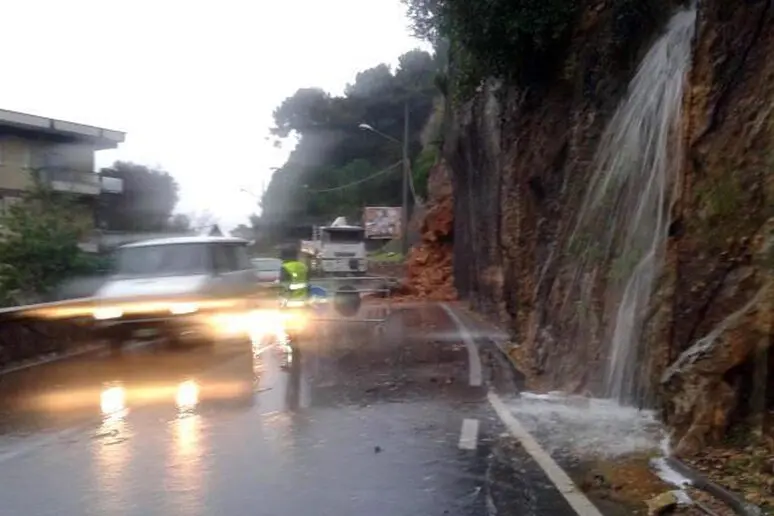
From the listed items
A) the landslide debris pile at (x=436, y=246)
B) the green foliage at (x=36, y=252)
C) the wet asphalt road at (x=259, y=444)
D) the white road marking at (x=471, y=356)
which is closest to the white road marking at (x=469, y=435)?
the wet asphalt road at (x=259, y=444)

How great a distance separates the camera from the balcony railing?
35.0 meters

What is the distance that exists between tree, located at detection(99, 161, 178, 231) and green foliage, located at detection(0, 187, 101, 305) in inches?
384

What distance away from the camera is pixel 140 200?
43.8 meters

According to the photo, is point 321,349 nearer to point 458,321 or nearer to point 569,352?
point 569,352

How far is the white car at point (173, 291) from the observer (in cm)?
1786

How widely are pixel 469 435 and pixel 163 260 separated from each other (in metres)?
10.1

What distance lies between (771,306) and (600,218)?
6873mm

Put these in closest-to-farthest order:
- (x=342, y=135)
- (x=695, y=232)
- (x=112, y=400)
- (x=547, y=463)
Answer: (x=547, y=463)
(x=695, y=232)
(x=112, y=400)
(x=342, y=135)

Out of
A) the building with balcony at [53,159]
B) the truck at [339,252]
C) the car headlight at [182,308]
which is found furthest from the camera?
the truck at [339,252]

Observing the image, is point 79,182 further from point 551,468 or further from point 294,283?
point 551,468

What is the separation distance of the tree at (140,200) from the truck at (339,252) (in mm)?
7510

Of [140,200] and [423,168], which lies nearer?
[140,200]

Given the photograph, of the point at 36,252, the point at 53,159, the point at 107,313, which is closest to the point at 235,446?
the point at 107,313

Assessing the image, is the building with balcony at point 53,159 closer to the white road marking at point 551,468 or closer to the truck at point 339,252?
the truck at point 339,252
